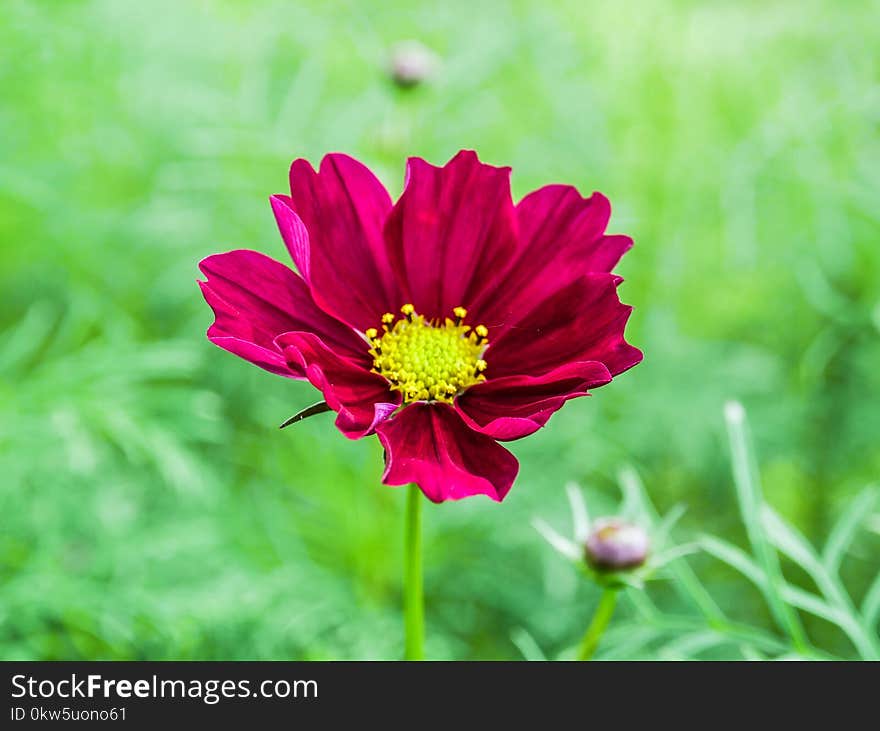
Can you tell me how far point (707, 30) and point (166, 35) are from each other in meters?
0.77

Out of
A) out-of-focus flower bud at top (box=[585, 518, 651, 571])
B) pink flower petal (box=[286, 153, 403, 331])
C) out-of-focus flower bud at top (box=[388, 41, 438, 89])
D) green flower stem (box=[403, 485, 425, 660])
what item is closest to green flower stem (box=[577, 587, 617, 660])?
out-of-focus flower bud at top (box=[585, 518, 651, 571])

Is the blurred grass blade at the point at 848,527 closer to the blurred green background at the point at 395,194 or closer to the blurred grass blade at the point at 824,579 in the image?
→ the blurred grass blade at the point at 824,579

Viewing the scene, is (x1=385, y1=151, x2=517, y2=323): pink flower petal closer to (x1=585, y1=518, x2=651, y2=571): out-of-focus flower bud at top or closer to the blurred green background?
(x1=585, y1=518, x2=651, y2=571): out-of-focus flower bud at top

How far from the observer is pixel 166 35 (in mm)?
1432

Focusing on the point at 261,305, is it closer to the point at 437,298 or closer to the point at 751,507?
the point at 437,298

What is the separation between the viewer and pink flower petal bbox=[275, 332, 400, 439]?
1.55 feet

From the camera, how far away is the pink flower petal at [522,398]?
481mm

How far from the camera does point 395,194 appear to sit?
108 centimetres

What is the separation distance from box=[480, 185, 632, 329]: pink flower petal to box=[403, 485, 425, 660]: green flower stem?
0.14 m

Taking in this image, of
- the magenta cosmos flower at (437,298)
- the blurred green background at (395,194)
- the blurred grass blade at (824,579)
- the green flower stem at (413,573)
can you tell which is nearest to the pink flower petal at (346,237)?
the magenta cosmos flower at (437,298)

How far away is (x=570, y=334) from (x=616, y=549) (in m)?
0.14

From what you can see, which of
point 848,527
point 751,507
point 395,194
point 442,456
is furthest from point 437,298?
point 395,194
